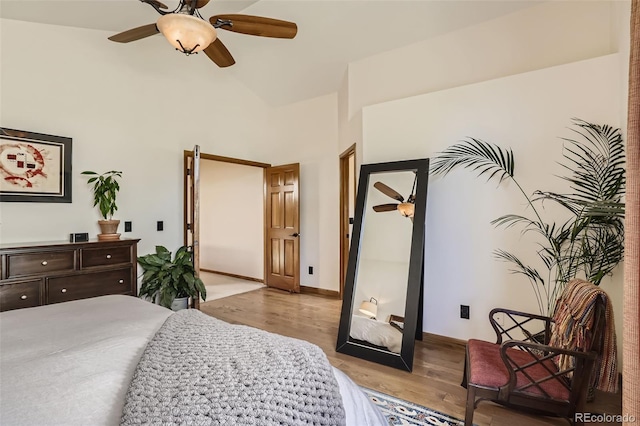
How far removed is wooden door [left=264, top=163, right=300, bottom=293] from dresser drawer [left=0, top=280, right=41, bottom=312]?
9.82 feet

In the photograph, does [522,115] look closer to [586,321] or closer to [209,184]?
[586,321]

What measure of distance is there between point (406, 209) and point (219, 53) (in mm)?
2109

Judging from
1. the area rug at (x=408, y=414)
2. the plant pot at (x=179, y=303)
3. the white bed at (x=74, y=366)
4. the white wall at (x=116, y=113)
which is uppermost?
the white wall at (x=116, y=113)

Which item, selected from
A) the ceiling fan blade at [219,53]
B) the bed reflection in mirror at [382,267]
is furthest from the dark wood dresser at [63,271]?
the bed reflection in mirror at [382,267]

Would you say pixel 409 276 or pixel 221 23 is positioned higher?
pixel 221 23

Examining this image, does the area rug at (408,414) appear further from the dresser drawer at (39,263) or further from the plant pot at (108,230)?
the plant pot at (108,230)

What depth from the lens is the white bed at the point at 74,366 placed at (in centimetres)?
77

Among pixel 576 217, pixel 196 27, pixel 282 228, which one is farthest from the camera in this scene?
pixel 282 228

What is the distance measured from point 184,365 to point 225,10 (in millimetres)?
3561

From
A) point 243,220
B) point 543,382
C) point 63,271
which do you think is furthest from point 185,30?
point 243,220

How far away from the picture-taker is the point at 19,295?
252cm

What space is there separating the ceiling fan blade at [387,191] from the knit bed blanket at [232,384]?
202cm

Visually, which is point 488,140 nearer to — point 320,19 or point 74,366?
point 320,19

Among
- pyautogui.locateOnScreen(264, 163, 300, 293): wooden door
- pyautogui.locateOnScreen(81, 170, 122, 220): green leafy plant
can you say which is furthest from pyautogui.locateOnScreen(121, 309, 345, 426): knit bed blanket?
pyautogui.locateOnScreen(264, 163, 300, 293): wooden door
